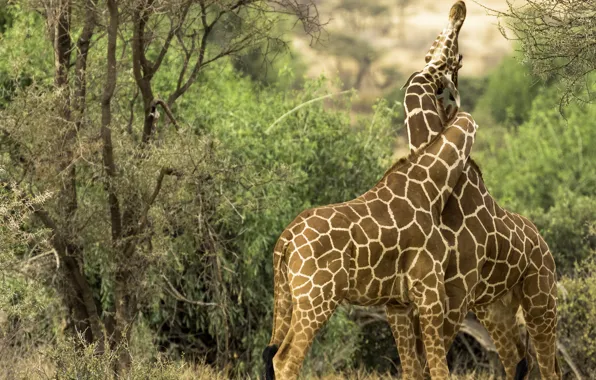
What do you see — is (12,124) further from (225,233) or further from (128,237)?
(225,233)

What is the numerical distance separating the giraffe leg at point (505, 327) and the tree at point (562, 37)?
6.13 feet

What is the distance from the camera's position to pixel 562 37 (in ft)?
28.9

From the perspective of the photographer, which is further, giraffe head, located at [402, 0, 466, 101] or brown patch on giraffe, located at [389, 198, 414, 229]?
giraffe head, located at [402, 0, 466, 101]

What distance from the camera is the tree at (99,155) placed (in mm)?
9766

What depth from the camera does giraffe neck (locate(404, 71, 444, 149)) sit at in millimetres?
8695

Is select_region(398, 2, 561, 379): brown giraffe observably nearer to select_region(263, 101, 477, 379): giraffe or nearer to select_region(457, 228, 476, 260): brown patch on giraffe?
select_region(457, 228, 476, 260): brown patch on giraffe

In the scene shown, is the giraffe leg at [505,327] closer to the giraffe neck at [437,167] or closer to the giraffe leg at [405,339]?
the giraffe leg at [405,339]

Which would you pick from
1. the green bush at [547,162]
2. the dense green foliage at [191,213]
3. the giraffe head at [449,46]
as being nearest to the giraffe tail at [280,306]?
the dense green foliage at [191,213]

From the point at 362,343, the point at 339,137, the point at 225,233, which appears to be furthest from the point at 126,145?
the point at 362,343

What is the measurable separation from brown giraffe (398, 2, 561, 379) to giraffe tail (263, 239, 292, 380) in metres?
1.07

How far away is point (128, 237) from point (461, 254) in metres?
3.45

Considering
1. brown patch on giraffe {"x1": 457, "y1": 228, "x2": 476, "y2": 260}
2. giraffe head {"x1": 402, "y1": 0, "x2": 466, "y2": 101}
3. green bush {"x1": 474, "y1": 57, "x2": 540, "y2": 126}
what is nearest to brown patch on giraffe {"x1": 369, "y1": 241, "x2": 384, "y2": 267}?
brown patch on giraffe {"x1": 457, "y1": 228, "x2": 476, "y2": 260}

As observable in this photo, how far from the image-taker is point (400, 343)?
8.68 m

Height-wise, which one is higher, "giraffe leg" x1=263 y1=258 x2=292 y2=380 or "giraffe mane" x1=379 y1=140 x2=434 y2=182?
"giraffe mane" x1=379 y1=140 x2=434 y2=182
